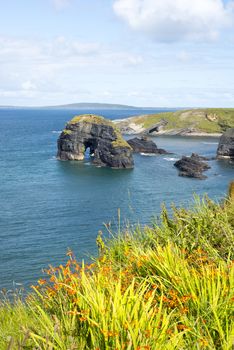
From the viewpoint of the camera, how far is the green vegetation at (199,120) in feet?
532

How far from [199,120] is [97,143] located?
273 feet

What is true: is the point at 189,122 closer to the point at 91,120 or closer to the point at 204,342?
the point at 91,120

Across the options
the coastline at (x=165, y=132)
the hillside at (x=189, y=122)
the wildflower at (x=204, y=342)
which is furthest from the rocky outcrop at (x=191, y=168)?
the hillside at (x=189, y=122)

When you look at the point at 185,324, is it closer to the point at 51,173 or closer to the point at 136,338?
the point at 136,338

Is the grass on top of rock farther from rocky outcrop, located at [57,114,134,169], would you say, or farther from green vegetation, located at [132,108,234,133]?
green vegetation, located at [132,108,234,133]

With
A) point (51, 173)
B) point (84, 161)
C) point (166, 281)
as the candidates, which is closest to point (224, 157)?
point (84, 161)

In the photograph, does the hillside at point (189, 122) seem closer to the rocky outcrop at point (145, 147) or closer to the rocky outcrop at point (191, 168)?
the rocky outcrop at point (145, 147)

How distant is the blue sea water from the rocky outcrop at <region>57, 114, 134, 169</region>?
294cm

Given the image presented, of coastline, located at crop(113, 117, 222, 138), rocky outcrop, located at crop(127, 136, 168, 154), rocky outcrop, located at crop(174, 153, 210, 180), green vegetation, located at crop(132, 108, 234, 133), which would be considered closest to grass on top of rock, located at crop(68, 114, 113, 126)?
rocky outcrop, located at crop(127, 136, 168, 154)

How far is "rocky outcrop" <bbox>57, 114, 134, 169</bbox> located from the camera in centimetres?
9000

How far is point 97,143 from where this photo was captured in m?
95.9

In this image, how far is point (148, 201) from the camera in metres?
60.3

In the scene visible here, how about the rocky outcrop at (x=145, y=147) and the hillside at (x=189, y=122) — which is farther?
the hillside at (x=189, y=122)

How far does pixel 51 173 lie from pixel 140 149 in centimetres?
3740
